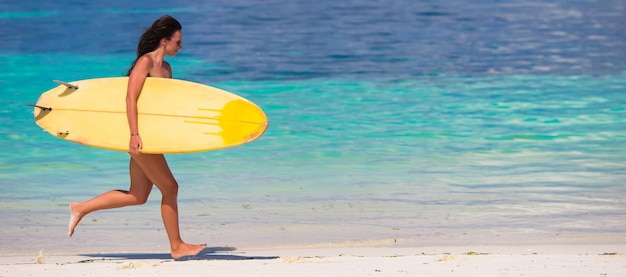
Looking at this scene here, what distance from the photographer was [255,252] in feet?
17.6

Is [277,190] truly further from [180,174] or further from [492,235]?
[492,235]

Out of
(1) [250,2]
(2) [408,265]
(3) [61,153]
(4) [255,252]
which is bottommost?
(1) [250,2]

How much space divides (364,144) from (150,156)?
180 inches

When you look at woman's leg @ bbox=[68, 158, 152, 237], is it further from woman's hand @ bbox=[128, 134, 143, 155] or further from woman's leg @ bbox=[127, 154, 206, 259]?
woman's hand @ bbox=[128, 134, 143, 155]

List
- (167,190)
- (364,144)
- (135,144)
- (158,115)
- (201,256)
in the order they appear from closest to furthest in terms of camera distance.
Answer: (135,144)
(167,190)
(158,115)
(201,256)
(364,144)

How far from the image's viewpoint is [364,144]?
9336mm

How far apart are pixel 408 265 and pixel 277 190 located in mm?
2865

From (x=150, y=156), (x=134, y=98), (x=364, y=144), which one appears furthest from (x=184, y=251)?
(x=364, y=144)

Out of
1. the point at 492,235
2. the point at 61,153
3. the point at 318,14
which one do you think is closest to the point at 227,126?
the point at 492,235

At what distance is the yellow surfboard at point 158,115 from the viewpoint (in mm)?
5020

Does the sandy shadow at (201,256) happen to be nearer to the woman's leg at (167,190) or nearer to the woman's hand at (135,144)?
the woman's leg at (167,190)

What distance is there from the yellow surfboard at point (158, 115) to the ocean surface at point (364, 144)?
775mm

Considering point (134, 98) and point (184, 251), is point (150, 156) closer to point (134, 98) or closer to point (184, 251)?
point (134, 98)

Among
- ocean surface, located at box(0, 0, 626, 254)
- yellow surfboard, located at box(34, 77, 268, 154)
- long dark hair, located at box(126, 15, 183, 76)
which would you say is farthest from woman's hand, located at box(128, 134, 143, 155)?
ocean surface, located at box(0, 0, 626, 254)
